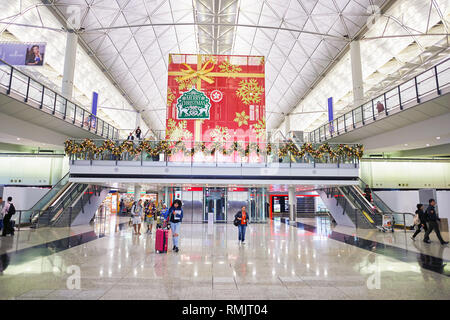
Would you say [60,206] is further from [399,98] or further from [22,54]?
[399,98]

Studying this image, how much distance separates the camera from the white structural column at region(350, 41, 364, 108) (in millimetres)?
23453

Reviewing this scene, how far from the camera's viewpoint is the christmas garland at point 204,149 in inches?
685

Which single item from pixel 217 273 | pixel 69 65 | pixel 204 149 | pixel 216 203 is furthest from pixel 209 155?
pixel 69 65

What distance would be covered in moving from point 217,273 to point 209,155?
11.3m

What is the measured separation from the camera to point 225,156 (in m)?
17.6

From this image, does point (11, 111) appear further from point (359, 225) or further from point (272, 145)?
point (359, 225)

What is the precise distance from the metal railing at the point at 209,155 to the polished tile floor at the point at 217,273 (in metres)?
7.66

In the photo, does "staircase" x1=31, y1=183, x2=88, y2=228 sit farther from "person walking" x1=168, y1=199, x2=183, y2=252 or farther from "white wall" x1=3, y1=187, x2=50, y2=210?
"person walking" x1=168, y1=199, x2=183, y2=252

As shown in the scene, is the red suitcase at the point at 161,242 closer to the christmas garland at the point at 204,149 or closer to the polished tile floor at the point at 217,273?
the polished tile floor at the point at 217,273

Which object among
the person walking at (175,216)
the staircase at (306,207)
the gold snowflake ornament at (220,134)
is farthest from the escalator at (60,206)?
the staircase at (306,207)

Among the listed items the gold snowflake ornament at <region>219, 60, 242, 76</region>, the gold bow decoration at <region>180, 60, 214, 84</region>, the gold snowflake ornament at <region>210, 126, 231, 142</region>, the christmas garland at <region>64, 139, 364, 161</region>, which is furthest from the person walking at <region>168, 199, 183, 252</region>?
the gold snowflake ornament at <region>219, 60, 242, 76</region>
